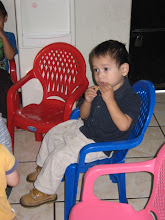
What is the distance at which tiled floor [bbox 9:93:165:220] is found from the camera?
6.14ft

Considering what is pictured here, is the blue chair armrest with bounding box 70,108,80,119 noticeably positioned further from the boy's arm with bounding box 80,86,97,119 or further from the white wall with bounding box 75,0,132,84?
the white wall with bounding box 75,0,132,84

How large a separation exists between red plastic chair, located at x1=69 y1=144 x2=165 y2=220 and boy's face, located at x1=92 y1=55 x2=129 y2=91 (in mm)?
527

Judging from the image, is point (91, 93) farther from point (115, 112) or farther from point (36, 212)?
point (36, 212)

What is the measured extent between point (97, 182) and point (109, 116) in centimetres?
65

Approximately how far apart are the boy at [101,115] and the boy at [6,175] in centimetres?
48

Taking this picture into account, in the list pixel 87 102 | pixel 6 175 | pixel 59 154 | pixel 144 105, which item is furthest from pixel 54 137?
pixel 6 175

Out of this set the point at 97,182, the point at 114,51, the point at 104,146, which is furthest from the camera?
the point at 97,182

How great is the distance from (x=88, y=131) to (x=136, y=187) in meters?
0.59

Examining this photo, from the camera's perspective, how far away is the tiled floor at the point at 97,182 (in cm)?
187

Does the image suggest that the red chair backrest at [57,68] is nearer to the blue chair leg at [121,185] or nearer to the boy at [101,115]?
the boy at [101,115]

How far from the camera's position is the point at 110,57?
1.61 metres

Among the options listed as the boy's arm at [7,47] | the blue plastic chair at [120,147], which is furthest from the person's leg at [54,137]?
the boy's arm at [7,47]

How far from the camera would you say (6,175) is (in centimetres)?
Answer: 120

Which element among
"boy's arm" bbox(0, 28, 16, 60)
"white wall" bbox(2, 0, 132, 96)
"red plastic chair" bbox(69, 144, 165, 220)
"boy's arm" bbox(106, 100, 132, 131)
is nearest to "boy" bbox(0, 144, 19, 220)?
"red plastic chair" bbox(69, 144, 165, 220)
